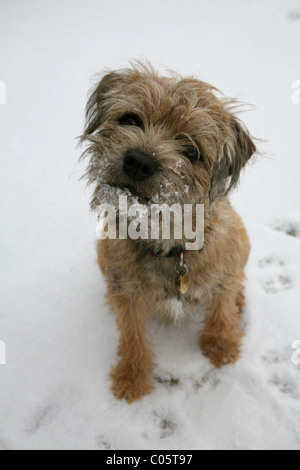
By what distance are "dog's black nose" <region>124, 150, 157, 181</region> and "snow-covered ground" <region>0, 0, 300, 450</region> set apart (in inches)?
64.7

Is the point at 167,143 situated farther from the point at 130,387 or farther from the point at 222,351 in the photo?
the point at 130,387

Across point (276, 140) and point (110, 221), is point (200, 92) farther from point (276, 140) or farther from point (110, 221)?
point (276, 140)

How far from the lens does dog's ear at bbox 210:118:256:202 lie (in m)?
2.19

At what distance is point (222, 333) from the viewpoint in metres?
2.95

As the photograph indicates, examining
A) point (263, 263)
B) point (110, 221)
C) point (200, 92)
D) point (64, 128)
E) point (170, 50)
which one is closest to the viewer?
point (200, 92)

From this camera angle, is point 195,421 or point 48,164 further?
point 48,164

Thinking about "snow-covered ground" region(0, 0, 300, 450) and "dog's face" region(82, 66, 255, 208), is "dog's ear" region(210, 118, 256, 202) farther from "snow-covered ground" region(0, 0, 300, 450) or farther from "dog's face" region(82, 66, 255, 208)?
"snow-covered ground" region(0, 0, 300, 450)

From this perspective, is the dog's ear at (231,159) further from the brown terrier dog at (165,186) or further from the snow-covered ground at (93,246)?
the snow-covered ground at (93,246)

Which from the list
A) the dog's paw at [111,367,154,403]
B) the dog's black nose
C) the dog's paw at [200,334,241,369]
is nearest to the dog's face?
the dog's black nose

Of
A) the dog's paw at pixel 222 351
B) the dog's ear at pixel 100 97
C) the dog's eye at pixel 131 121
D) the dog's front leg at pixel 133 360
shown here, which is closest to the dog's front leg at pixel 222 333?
the dog's paw at pixel 222 351
